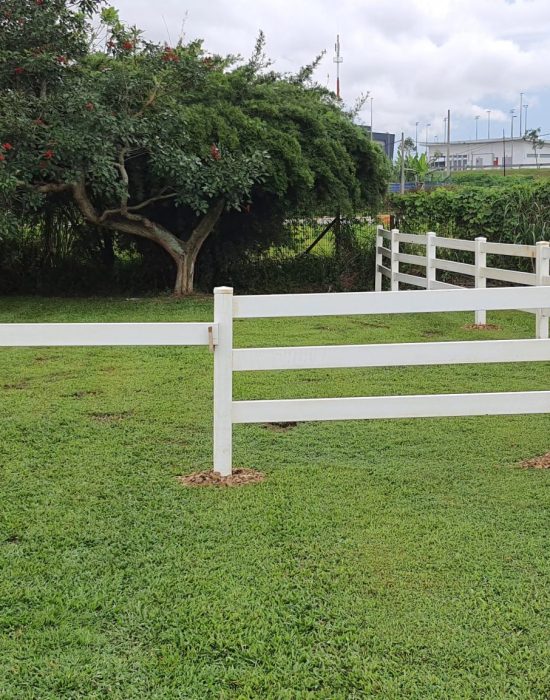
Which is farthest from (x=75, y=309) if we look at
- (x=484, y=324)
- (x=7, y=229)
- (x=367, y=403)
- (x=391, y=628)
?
(x=391, y=628)

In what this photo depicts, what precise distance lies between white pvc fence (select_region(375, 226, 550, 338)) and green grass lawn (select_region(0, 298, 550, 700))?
3.61 m

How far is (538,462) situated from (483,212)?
33.7 ft

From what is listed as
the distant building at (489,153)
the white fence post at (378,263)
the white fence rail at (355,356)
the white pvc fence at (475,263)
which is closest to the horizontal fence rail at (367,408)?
the white fence rail at (355,356)

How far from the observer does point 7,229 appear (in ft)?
34.0

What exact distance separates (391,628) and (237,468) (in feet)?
6.32

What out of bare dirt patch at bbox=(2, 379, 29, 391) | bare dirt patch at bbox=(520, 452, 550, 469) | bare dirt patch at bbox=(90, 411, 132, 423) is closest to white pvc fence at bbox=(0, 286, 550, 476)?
bare dirt patch at bbox=(520, 452, 550, 469)

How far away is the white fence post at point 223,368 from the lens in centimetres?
423

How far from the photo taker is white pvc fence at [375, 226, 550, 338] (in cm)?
877

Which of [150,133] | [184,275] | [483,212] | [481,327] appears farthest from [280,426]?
[483,212]

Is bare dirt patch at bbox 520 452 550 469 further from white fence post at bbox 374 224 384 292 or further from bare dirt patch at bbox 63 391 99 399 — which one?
white fence post at bbox 374 224 384 292

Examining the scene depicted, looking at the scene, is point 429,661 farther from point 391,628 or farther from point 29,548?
point 29,548

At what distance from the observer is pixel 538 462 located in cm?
476

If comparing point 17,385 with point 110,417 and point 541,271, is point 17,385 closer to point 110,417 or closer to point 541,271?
point 110,417

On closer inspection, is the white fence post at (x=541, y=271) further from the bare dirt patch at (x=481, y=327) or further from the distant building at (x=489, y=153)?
the distant building at (x=489, y=153)
